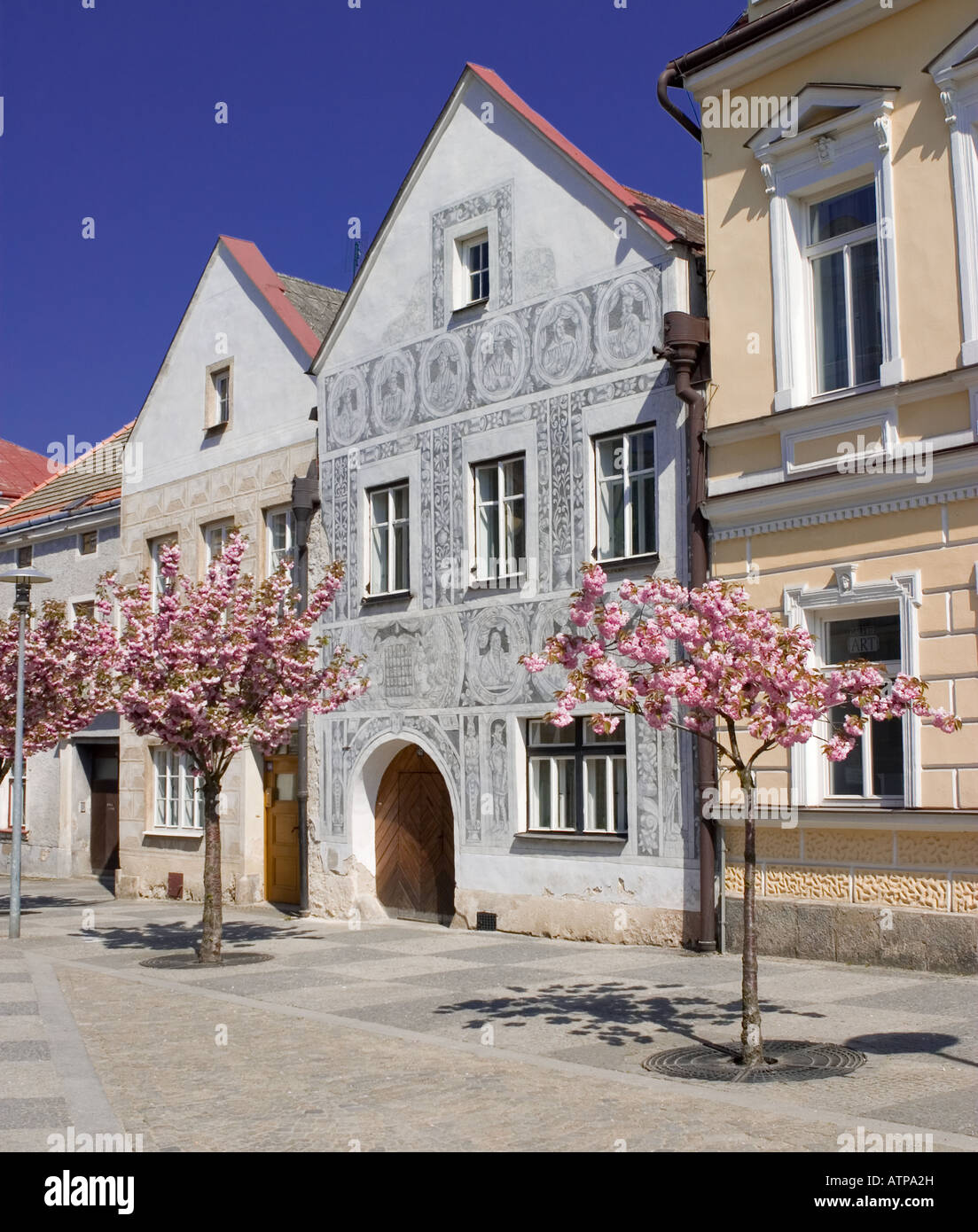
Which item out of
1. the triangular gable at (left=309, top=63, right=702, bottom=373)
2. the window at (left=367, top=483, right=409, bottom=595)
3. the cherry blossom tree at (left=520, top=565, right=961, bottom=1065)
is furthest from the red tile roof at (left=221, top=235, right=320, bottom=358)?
the cherry blossom tree at (left=520, top=565, right=961, bottom=1065)

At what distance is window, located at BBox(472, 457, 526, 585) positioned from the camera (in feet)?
60.4

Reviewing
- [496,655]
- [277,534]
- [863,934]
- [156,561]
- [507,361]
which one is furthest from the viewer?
[156,561]

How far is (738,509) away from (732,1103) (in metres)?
8.04

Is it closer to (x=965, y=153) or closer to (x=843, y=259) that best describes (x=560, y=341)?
(x=843, y=259)

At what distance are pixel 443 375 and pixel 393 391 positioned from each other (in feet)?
3.70

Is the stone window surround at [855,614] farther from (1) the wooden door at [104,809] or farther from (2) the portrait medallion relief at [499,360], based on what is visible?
(1) the wooden door at [104,809]

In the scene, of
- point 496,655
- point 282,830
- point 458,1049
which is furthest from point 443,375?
point 458,1049

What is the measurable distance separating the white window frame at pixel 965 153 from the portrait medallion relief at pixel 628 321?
3.90 m

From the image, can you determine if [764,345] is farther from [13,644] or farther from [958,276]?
[13,644]

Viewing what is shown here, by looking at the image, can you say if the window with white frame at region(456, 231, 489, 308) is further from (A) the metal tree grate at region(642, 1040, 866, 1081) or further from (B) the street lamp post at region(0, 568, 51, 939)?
(A) the metal tree grate at region(642, 1040, 866, 1081)

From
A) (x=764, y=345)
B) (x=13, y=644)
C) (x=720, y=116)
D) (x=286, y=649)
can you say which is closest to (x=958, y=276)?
(x=764, y=345)

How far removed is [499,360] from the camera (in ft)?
61.5

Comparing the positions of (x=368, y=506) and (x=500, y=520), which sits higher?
(x=368, y=506)

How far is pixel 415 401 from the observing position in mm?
20016
